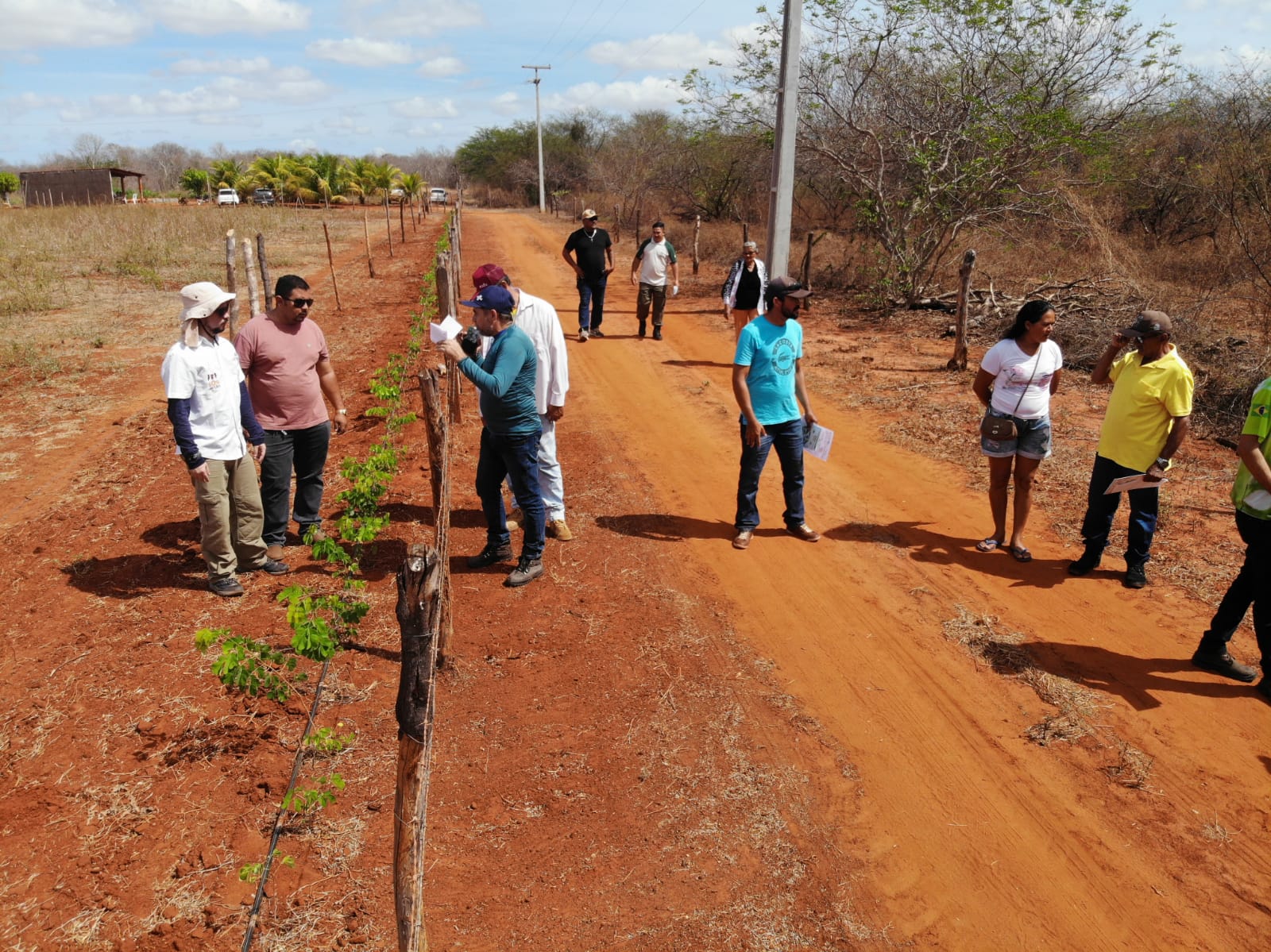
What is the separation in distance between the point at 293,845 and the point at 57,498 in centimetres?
540

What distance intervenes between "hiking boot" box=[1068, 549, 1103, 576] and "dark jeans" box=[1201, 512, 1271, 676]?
111 centimetres

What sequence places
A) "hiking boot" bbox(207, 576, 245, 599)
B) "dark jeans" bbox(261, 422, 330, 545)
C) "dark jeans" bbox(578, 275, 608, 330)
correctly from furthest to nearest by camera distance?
"dark jeans" bbox(578, 275, 608, 330)
"dark jeans" bbox(261, 422, 330, 545)
"hiking boot" bbox(207, 576, 245, 599)

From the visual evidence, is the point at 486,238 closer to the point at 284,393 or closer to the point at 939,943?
the point at 284,393

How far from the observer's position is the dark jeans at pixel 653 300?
12.0 m

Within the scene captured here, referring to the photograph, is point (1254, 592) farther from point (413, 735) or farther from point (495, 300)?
point (495, 300)

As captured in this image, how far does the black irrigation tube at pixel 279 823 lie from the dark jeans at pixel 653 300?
8.43 meters

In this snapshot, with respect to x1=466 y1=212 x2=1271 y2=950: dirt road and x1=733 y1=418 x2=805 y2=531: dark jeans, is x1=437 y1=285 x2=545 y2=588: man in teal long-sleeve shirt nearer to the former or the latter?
x1=466 y1=212 x2=1271 y2=950: dirt road

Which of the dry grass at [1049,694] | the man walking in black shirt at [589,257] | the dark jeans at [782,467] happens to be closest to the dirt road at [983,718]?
the dry grass at [1049,694]

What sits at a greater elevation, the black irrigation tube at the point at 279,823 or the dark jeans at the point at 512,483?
the dark jeans at the point at 512,483

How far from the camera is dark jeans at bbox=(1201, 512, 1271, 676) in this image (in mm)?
4320

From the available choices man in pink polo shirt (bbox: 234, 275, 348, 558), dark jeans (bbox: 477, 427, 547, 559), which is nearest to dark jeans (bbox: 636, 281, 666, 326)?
man in pink polo shirt (bbox: 234, 275, 348, 558)

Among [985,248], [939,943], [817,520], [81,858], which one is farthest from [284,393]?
[985,248]

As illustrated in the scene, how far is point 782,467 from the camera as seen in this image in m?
6.02

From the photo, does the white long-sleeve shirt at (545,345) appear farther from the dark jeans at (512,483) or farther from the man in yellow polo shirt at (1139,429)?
the man in yellow polo shirt at (1139,429)
